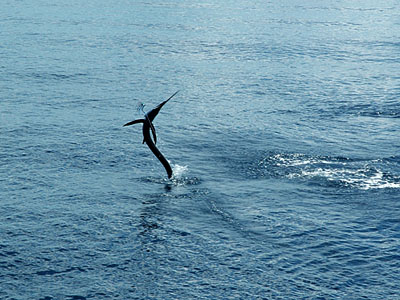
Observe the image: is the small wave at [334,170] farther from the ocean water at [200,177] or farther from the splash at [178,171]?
the splash at [178,171]

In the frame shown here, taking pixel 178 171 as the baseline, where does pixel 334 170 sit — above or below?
above

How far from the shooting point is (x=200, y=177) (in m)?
61.2

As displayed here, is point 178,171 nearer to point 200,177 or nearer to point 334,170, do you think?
point 200,177

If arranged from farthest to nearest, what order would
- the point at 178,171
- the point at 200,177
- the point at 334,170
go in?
the point at 334,170
the point at 178,171
the point at 200,177

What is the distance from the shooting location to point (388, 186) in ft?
193

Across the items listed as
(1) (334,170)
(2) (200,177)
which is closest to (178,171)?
(2) (200,177)

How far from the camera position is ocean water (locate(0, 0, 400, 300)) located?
44166 mm

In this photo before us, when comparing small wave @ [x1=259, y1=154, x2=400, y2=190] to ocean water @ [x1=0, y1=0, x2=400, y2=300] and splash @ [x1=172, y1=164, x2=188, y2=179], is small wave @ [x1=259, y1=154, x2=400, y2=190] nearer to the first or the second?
ocean water @ [x1=0, y1=0, x2=400, y2=300]

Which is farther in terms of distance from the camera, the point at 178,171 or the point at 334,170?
the point at 334,170

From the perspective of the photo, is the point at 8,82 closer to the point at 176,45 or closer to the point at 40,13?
the point at 176,45

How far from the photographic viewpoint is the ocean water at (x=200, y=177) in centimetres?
4417

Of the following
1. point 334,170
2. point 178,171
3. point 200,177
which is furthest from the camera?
point 334,170

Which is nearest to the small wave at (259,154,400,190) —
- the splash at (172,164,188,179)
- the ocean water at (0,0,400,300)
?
the ocean water at (0,0,400,300)

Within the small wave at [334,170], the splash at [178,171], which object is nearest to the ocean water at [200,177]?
the small wave at [334,170]
